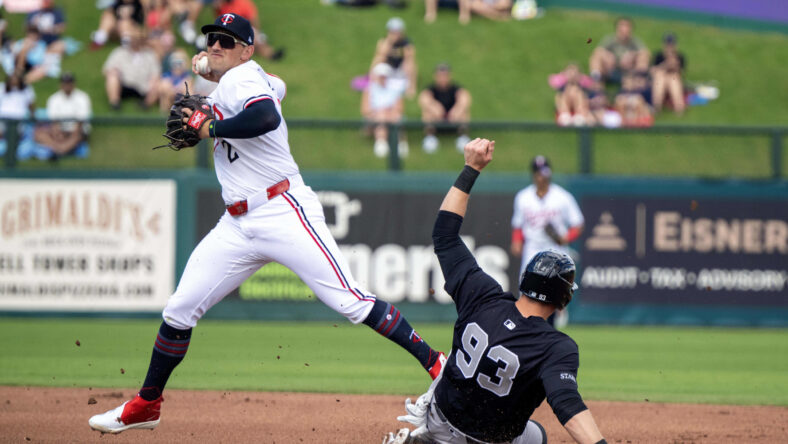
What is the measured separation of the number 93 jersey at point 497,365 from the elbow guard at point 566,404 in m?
0.03

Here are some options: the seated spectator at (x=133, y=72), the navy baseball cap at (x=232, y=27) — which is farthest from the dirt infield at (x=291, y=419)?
the seated spectator at (x=133, y=72)

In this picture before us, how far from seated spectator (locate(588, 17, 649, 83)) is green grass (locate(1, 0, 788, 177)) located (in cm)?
116

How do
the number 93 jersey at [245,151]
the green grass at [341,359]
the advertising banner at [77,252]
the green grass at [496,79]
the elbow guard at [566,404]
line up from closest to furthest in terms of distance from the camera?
1. the elbow guard at [566,404]
2. the number 93 jersey at [245,151]
3. the green grass at [341,359]
4. the advertising banner at [77,252]
5. the green grass at [496,79]

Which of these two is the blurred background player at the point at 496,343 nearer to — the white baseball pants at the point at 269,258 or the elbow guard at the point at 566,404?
the elbow guard at the point at 566,404

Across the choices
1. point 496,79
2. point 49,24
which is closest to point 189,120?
point 49,24

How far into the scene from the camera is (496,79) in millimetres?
21406

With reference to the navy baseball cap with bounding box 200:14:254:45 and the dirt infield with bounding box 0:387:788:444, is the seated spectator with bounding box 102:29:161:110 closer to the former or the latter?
the dirt infield with bounding box 0:387:788:444

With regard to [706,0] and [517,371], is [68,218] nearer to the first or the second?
[517,371]

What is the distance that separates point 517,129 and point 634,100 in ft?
15.1

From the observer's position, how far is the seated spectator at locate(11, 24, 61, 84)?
17712mm

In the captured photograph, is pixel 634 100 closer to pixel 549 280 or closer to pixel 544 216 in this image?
pixel 544 216

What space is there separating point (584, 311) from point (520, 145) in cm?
274

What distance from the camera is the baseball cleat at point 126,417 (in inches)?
223

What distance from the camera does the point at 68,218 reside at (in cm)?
1292
